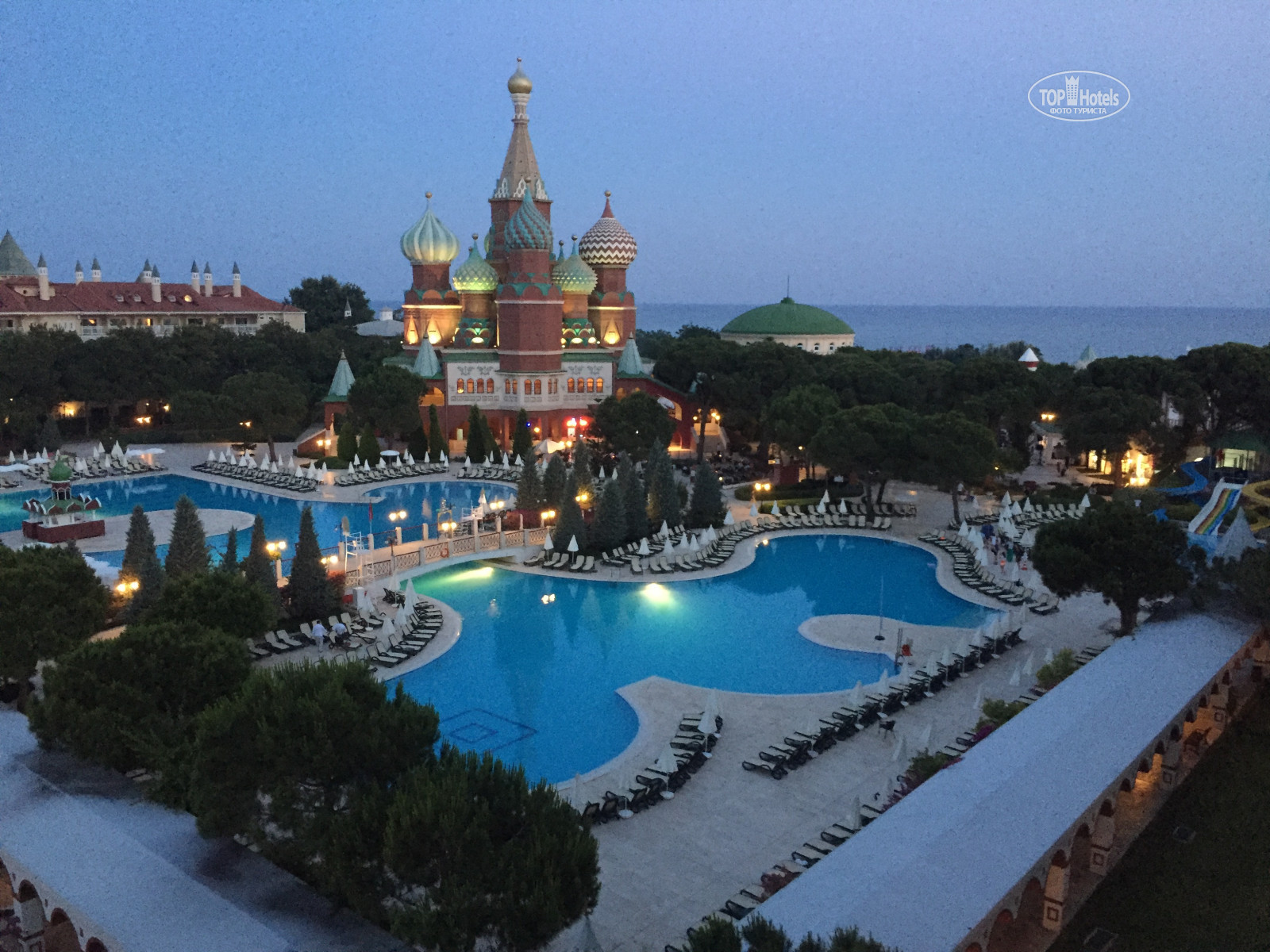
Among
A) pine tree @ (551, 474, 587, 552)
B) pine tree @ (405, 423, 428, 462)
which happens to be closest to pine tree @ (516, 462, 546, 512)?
pine tree @ (551, 474, 587, 552)

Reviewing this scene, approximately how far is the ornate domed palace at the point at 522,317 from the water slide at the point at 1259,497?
2985cm

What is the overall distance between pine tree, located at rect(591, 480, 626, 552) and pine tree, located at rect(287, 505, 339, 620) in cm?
1004

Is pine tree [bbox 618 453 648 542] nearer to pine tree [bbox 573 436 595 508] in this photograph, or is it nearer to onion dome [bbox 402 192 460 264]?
pine tree [bbox 573 436 595 508]

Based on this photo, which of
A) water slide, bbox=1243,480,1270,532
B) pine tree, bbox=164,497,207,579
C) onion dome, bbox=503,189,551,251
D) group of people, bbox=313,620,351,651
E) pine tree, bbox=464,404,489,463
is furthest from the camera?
onion dome, bbox=503,189,551,251

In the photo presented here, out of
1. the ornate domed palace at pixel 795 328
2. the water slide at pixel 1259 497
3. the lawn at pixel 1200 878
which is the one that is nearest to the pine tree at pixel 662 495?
the water slide at pixel 1259 497

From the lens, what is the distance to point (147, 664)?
1400cm

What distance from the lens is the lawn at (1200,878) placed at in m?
12.2

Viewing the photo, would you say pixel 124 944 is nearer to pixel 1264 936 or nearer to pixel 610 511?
pixel 1264 936

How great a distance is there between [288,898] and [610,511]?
21.8 m

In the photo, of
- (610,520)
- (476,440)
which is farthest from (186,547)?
(476,440)

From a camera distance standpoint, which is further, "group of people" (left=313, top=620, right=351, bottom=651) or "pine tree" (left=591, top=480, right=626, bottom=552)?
"pine tree" (left=591, top=480, right=626, bottom=552)

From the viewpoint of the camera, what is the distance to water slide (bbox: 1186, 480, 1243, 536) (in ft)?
81.7

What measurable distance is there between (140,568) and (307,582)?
12.5 feet

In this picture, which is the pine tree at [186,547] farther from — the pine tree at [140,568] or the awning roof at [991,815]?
the awning roof at [991,815]
